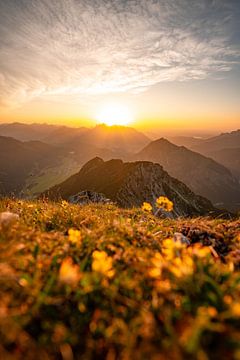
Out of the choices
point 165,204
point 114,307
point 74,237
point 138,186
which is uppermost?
point 74,237

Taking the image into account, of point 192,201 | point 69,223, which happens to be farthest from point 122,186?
point 69,223

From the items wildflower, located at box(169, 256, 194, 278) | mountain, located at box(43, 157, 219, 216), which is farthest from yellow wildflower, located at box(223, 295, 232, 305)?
mountain, located at box(43, 157, 219, 216)

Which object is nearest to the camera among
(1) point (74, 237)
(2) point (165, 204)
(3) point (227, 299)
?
(3) point (227, 299)

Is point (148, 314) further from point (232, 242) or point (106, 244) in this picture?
point (232, 242)

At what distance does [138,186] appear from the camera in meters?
127

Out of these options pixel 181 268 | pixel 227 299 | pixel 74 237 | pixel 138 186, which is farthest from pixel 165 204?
pixel 138 186

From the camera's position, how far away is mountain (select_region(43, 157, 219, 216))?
120500mm

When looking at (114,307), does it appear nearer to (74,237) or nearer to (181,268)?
(181,268)

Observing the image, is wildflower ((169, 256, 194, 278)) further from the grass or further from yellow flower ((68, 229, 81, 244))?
yellow flower ((68, 229, 81, 244))

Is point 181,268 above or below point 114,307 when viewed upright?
above

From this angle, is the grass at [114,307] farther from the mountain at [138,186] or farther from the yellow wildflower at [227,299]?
the mountain at [138,186]

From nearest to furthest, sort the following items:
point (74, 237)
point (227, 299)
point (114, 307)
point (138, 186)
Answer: point (227, 299)
point (114, 307)
point (74, 237)
point (138, 186)

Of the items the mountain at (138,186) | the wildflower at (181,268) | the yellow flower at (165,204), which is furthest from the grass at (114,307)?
the mountain at (138,186)

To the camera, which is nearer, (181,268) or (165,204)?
(181,268)
